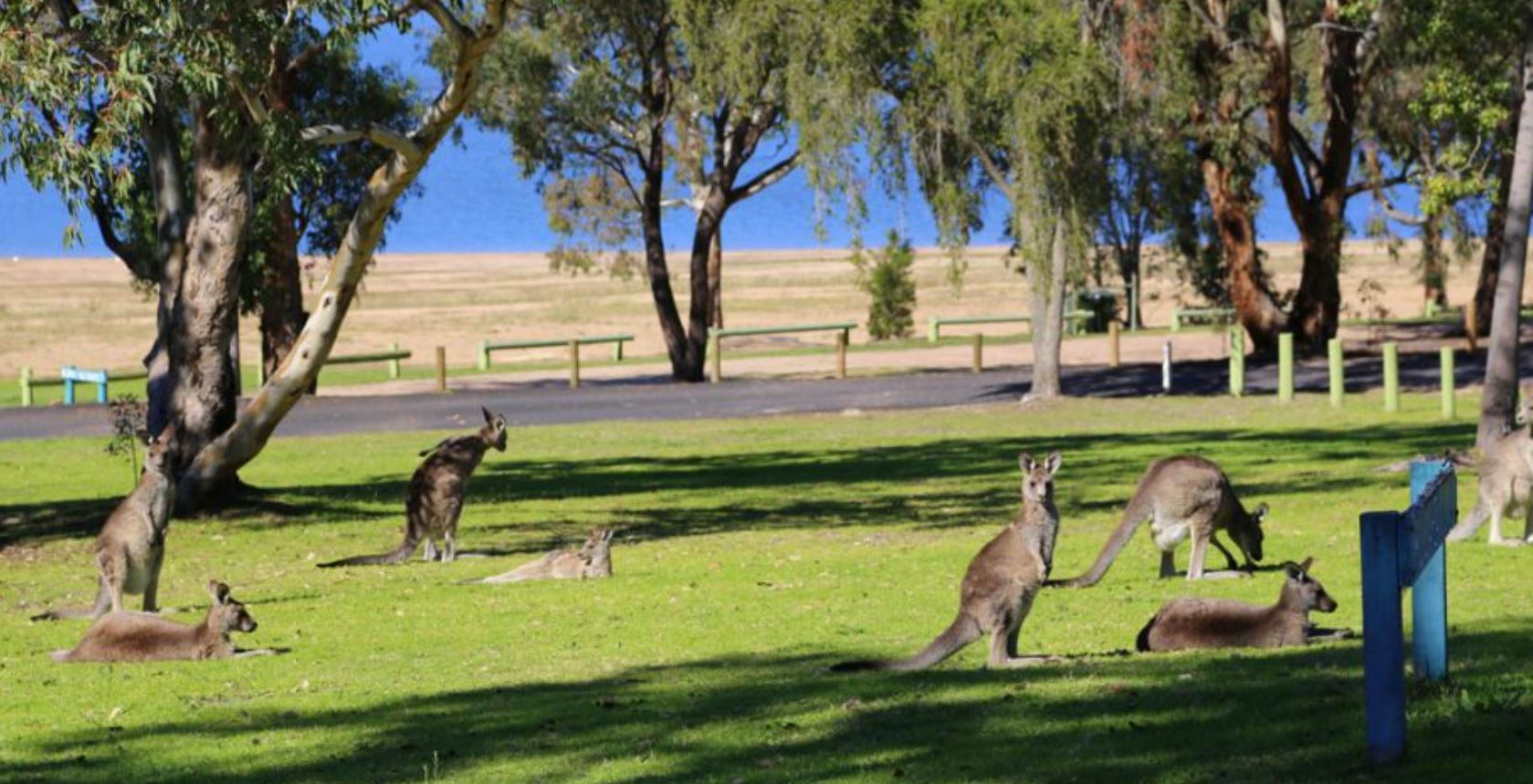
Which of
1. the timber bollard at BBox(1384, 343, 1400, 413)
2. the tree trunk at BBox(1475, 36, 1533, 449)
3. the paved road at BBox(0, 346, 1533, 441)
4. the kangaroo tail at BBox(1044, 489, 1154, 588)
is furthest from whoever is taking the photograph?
the paved road at BBox(0, 346, 1533, 441)

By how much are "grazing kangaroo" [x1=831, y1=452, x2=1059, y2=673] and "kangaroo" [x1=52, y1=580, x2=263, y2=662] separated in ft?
13.0

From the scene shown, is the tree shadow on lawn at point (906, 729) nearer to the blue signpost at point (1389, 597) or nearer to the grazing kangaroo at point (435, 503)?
the blue signpost at point (1389, 597)

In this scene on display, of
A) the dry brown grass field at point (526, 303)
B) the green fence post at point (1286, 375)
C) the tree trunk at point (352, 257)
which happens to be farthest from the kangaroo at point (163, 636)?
Answer: the dry brown grass field at point (526, 303)

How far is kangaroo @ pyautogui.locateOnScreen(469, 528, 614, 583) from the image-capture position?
17844mm

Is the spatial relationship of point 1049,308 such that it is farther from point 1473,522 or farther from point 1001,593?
point 1001,593

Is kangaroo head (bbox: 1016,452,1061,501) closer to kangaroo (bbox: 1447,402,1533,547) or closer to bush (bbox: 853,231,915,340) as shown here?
kangaroo (bbox: 1447,402,1533,547)

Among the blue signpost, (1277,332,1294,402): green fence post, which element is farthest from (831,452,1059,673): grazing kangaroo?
(1277,332,1294,402): green fence post

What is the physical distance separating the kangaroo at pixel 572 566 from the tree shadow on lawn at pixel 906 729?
5607 mm

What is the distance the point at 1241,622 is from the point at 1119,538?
3329mm

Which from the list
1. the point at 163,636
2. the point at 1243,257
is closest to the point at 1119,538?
the point at 163,636

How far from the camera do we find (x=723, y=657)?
13.2m

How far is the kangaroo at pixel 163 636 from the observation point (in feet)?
43.3

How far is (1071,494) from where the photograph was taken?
82.5 ft

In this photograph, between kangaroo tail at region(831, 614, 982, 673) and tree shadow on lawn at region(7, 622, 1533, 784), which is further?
kangaroo tail at region(831, 614, 982, 673)
